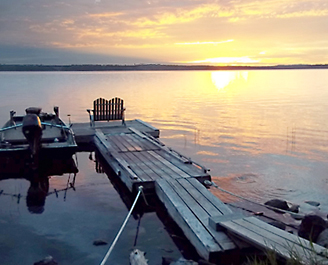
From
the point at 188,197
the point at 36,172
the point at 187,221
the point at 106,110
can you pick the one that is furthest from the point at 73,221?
the point at 106,110

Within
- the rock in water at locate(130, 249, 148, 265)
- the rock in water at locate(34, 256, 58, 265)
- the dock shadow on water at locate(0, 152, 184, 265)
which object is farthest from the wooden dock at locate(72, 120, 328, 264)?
the rock in water at locate(34, 256, 58, 265)

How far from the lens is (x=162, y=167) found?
382 inches

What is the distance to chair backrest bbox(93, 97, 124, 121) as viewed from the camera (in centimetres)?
1662

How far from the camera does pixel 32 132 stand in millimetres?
10758

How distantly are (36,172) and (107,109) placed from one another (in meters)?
5.85

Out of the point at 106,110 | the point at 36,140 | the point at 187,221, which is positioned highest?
the point at 106,110

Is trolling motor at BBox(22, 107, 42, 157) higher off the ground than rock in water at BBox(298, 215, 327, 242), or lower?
higher

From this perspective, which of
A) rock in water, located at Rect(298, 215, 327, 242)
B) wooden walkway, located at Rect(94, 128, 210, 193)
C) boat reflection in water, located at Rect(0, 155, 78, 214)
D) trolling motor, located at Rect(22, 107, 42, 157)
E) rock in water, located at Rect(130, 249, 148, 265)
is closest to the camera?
rock in water, located at Rect(130, 249, 148, 265)

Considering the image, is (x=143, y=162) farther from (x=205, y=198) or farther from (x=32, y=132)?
(x=32, y=132)

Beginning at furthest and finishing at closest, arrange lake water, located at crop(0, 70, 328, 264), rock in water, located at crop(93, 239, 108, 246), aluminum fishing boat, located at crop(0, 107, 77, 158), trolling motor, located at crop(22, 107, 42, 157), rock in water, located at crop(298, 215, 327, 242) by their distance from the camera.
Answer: aluminum fishing boat, located at crop(0, 107, 77, 158)
trolling motor, located at crop(22, 107, 42, 157)
lake water, located at crop(0, 70, 328, 264)
rock in water, located at crop(93, 239, 108, 246)
rock in water, located at crop(298, 215, 327, 242)

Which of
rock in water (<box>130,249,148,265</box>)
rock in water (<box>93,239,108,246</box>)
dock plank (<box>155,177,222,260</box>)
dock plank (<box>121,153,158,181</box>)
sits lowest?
rock in water (<box>93,239,108,246</box>)

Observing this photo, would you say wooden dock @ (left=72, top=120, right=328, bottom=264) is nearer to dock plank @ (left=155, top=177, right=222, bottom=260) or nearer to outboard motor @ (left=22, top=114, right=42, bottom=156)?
dock plank @ (left=155, top=177, right=222, bottom=260)

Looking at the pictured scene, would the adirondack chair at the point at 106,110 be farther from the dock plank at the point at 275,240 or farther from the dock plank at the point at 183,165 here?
the dock plank at the point at 275,240

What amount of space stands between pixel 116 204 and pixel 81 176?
2887 millimetres
